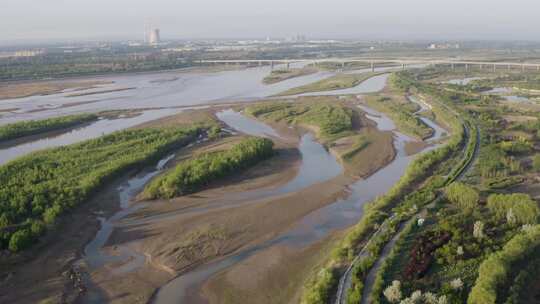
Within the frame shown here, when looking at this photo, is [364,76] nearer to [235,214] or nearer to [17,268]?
[235,214]

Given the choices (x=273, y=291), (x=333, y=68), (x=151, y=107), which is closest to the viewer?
(x=273, y=291)

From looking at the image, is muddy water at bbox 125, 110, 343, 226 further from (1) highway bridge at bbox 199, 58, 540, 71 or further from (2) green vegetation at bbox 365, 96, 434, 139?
(1) highway bridge at bbox 199, 58, 540, 71

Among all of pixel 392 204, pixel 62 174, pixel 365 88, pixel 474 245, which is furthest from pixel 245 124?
pixel 365 88

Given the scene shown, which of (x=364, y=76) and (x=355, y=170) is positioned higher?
(x=364, y=76)

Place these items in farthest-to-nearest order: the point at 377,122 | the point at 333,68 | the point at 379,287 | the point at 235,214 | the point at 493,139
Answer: the point at 333,68 < the point at 377,122 < the point at 493,139 < the point at 235,214 < the point at 379,287

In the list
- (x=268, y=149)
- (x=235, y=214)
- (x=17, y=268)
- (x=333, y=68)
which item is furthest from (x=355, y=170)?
(x=333, y=68)
